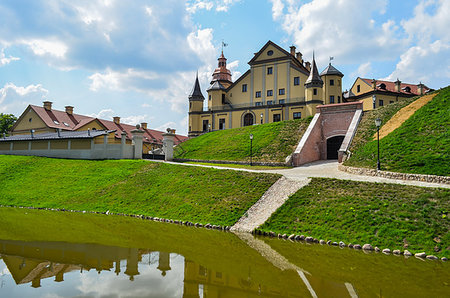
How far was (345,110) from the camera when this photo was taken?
32750 mm

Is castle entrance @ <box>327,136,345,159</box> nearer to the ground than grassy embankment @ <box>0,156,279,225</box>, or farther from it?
farther from it

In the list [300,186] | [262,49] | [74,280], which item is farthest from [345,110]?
[74,280]

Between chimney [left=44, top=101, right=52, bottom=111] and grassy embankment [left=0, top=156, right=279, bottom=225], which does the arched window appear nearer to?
grassy embankment [left=0, top=156, right=279, bottom=225]

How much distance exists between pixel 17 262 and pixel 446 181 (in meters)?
19.9

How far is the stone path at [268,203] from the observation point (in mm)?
15930

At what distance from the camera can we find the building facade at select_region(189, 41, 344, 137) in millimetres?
47906

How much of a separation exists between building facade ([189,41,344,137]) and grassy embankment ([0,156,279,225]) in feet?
85.5

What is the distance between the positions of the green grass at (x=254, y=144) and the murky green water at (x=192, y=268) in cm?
1867

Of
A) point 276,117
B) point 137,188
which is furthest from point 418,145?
point 276,117

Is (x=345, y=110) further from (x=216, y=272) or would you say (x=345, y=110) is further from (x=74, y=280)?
(x=74, y=280)

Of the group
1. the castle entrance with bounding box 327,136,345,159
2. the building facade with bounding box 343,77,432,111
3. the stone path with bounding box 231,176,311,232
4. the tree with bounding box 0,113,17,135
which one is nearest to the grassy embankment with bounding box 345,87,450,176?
the castle entrance with bounding box 327,136,345,159

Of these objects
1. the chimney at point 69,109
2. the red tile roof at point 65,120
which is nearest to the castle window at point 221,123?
the red tile roof at point 65,120

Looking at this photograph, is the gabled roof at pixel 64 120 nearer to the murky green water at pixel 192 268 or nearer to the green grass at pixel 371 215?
the murky green water at pixel 192 268

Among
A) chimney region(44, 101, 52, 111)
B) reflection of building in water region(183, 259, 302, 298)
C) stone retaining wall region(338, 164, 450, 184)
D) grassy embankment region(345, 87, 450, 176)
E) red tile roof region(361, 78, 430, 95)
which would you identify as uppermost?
red tile roof region(361, 78, 430, 95)
